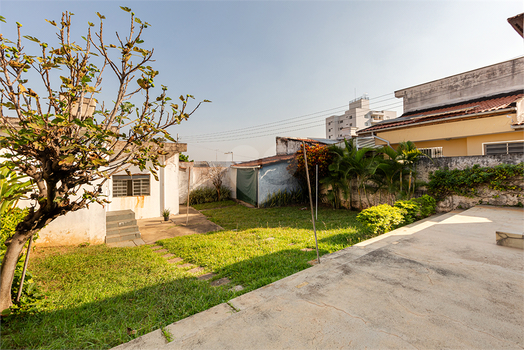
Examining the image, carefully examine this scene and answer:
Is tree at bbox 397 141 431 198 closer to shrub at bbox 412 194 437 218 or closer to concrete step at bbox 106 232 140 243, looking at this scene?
shrub at bbox 412 194 437 218

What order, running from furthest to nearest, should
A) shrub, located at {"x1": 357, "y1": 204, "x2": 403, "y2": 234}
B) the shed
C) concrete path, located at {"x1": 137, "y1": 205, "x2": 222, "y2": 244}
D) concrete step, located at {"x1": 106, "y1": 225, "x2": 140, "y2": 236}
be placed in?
the shed → concrete path, located at {"x1": 137, "y1": 205, "x2": 222, "y2": 244} → concrete step, located at {"x1": 106, "y1": 225, "x2": 140, "y2": 236} → shrub, located at {"x1": 357, "y1": 204, "x2": 403, "y2": 234}

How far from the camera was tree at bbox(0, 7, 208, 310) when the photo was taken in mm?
2119

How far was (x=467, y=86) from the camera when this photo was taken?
13508 millimetres

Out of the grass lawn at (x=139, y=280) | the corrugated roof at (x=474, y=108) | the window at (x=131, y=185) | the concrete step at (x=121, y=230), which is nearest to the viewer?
the grass lawn at (x=139, y=280)

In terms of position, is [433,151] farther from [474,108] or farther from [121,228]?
[121,228]

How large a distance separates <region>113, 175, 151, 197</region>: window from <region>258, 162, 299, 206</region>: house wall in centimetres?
529

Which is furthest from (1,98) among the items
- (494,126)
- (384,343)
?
(494,126)

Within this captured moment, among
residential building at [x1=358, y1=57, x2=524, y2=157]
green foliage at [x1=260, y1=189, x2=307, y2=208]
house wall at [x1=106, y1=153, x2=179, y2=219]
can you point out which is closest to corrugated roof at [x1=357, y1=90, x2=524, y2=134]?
residential building at [x1=358, y1=57, x2=524, y2=157]

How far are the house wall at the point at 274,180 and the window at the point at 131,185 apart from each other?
5.29 meters

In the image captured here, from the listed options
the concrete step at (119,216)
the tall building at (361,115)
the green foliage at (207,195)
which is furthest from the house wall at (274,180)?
the tall building at (361,115)

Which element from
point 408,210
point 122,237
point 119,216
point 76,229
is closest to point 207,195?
point 119,216

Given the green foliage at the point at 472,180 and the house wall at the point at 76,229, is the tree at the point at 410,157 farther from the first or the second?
the house wall at the point at 76,229

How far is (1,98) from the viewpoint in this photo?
2203 millimetres

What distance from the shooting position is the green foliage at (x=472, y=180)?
7266mm
